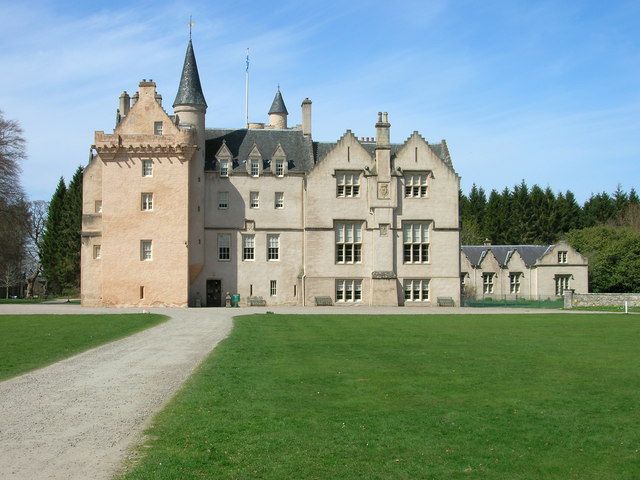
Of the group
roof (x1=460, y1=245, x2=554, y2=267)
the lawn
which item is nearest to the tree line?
roof (x1=460, y1=245, x2=554, y2=267)

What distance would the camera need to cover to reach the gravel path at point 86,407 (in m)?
9.36

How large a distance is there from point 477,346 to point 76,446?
14.7 meters

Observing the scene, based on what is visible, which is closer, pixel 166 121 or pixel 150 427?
pixel 150 427

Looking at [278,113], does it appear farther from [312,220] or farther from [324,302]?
[324,302]

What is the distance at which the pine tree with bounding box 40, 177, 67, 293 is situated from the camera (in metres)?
83.7

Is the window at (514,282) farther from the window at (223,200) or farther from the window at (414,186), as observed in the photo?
the window at (223,200)

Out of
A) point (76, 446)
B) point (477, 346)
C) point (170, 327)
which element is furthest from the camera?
point (170, 327)

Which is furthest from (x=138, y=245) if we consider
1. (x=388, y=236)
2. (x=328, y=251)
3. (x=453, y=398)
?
(x=453, y=398)

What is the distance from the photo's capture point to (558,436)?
1069 centimetres

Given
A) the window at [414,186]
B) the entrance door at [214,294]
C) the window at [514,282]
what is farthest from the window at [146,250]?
the window at [514,282]

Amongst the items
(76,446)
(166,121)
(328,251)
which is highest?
(166,121)

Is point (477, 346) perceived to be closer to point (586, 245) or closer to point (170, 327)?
point (170, 327)

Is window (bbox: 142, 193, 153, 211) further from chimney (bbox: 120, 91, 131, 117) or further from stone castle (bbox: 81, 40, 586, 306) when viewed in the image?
chimney (bbox: 120, 91, 131, 117)

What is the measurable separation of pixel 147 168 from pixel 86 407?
134ft
